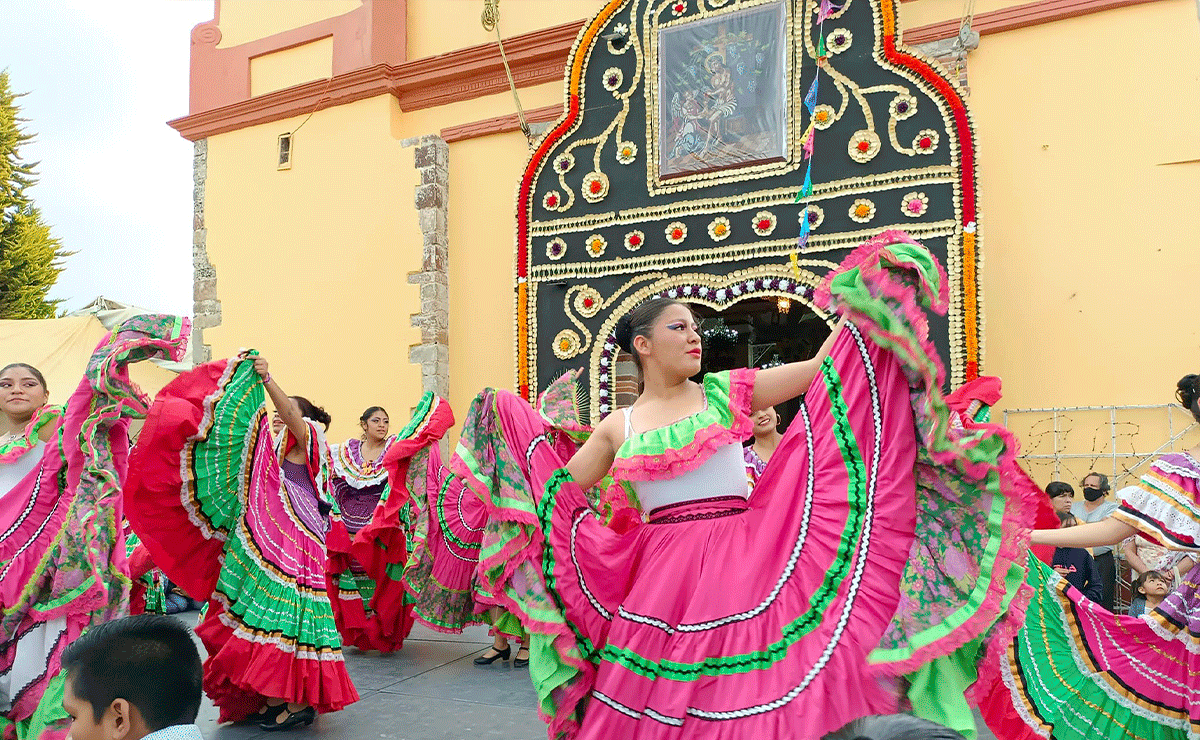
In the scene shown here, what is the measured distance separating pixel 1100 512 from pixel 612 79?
5.02 metres

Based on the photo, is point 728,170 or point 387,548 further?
point 728,170

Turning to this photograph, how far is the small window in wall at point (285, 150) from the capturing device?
973cm

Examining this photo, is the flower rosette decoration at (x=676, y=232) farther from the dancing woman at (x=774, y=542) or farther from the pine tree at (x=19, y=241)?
the pine tree at (x=19, y=241)

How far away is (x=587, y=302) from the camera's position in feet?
25.4

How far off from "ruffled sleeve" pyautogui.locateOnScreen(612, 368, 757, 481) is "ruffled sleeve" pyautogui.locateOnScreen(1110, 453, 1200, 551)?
4.00 feet

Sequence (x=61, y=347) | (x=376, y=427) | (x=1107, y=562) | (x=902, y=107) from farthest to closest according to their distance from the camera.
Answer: (x=61, y=347)
(x=902, y=107)
(x=376, y=427)
(x=1107, y=562)

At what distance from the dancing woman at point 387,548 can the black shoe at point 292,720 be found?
4.94 ft

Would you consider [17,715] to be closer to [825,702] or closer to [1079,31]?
[825,702]

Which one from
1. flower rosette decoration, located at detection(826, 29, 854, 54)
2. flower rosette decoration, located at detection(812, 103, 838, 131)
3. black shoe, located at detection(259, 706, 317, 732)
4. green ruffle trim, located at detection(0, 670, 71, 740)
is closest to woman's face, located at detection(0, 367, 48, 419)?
green ruffle trim, located at detection(0, 670, 71, 740)

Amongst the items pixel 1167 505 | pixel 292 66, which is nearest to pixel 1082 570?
pixel 1167 505

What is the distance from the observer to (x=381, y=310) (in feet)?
29.8

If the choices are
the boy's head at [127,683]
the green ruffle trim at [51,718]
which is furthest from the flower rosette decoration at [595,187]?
the boy's head at [127,683]

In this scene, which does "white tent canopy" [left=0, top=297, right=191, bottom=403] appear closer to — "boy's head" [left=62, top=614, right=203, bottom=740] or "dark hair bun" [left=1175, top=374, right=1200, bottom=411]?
"boy's head" [left=62, top=614, right=203, bottom=740]

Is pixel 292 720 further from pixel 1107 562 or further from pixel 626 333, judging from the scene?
pixel 1107 562
